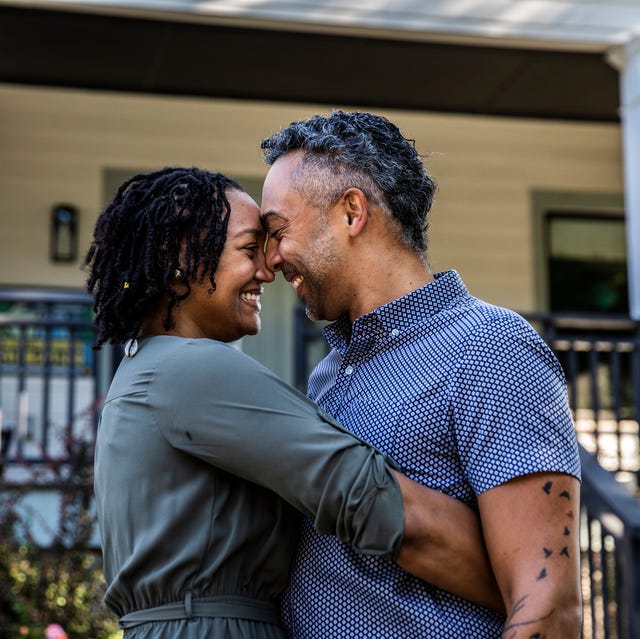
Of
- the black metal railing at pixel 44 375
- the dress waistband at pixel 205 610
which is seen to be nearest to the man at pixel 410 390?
the dress waistband at pixel 205 610

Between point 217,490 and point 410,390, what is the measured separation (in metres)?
0.43

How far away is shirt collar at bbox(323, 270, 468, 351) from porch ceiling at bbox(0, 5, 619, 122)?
5271 mm

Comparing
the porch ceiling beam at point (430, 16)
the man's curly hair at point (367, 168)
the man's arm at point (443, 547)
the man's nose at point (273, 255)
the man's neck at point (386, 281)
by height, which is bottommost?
the man's arm at point (443, 547)

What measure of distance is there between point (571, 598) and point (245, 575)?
64cm

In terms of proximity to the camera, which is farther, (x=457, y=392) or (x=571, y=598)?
(x=457, y=392)

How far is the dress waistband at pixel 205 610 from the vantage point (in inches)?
81.5

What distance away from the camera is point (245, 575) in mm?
2121

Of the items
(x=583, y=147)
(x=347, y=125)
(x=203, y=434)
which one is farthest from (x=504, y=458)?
(x=583, y=147)

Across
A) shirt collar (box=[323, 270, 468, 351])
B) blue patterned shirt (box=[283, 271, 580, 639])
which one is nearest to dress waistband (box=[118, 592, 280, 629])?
blue patterned shirt (box=[283, 271, 580, 639])

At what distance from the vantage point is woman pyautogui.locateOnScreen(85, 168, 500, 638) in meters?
1.94

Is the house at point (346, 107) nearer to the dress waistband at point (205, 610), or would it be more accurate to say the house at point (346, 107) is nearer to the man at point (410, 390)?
the man at point (410, 390)

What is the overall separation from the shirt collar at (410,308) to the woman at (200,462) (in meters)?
0.32

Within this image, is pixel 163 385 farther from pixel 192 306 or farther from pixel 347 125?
pixel 347 125

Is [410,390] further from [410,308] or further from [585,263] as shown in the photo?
[585,263]
